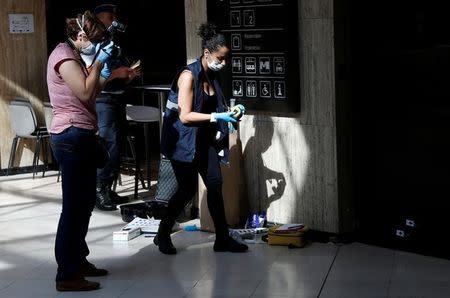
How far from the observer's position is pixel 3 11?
1312 centimetres

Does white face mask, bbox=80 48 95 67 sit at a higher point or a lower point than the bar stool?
higher

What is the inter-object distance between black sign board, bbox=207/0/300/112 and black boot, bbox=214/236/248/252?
1.28 metres

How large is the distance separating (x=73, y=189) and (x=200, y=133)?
1.48 m

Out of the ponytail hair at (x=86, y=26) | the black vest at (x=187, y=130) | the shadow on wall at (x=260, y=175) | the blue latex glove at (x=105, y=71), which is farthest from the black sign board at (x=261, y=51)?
the ponytail hair at (x=86, y=26)

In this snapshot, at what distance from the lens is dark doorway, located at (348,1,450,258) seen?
798 centimetres

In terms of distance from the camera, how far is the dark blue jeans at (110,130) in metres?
10.7

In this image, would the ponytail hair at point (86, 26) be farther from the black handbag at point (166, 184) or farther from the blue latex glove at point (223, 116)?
the black handbag at point (166, 184)

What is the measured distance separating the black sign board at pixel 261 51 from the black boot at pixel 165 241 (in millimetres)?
1480

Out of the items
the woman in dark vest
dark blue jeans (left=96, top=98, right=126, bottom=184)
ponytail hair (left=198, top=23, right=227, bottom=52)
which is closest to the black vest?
the woman in dark vest

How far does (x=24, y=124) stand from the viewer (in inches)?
510

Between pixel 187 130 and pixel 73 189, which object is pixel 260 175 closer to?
pixel 187 130

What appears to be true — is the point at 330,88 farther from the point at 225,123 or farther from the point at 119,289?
the point at 119,289

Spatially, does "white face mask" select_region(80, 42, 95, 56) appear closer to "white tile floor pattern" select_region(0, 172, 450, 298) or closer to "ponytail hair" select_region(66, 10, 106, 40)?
"ponytail hair" select_region(66, 10, 106, 40)

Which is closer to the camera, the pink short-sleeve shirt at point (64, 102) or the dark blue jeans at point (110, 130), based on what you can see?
the pink short-sleeve shirt at point (64, 102)
